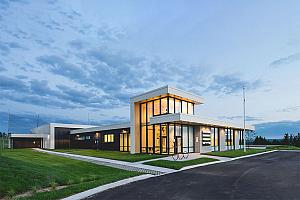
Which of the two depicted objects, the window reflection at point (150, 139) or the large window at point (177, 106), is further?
the window reflection at point (150, 139)

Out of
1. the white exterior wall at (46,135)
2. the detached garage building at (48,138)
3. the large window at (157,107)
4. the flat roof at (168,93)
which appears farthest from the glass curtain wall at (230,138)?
the white exterior wall at (46,135)

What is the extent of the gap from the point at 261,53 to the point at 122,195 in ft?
69.8

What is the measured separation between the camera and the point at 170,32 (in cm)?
2227

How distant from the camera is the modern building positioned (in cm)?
2800

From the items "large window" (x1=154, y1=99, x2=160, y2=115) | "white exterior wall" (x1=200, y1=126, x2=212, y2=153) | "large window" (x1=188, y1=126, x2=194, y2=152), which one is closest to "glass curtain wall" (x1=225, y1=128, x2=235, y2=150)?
"white exterior wall" (x1=200, y1=126, x2=212, y2=153)

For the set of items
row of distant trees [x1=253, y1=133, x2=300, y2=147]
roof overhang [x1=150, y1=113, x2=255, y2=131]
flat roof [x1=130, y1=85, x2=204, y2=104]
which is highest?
flat roof [x1=130, y1=85, x2=204, y2=104]

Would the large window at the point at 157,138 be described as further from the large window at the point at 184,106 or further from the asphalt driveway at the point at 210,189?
the asphalt driveway at the point at 210,189

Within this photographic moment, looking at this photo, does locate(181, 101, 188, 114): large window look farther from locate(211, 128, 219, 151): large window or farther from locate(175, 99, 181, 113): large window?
locate(211, 128, 219, 151): large window

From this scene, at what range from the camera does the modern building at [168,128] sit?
2800 centimetres

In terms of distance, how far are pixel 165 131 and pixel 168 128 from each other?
2.31ft

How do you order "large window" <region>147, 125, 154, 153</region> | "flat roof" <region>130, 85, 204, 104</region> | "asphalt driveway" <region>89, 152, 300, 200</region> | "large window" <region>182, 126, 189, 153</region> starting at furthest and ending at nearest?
"large window" <region>147, 125, 154, 153</region>
"large window" <region>182, 126, 189, 153</region>
"flat roof" <region>130, 85, 204, 104</region>
"asphalt driveway" <region>89, 152, 300, 200</region>

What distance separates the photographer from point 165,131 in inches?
1113

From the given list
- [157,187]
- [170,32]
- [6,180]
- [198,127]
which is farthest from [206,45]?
[6,180]

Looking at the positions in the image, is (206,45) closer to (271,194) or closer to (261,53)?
(261,53)
